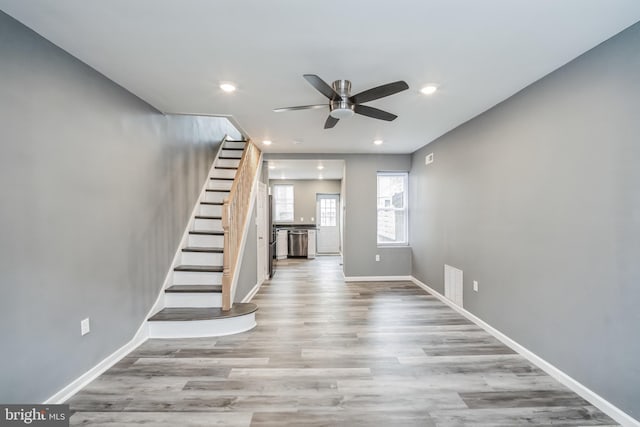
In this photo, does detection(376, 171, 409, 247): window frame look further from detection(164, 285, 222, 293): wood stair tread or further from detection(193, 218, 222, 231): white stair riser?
detection(164, 285, 222, 293): wood stair tread

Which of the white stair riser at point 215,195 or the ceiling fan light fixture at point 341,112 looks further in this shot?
the white stair riser at point 215,195

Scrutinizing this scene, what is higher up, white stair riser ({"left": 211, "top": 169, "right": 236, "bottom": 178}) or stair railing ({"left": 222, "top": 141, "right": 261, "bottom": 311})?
white stair riser ({"left": 211, "top": 169, "right": 236, "bottom": 178})

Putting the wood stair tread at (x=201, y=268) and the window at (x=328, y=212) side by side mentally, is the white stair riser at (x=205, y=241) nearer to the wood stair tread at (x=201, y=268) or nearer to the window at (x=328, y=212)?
the wood stair tread at (x=201, y=268)

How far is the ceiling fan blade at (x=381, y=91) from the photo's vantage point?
2.04 metres

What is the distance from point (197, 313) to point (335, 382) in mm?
1782

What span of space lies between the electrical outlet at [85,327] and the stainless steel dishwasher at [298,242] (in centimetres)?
629

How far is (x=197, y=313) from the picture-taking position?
313 cm

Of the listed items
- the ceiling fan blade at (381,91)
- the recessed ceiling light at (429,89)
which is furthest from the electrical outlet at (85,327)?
the recessed ceiling light at (429,89)

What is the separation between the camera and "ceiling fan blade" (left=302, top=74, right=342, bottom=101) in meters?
1.93

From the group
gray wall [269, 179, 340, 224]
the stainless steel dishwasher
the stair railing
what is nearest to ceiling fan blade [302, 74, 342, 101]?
the stair railing

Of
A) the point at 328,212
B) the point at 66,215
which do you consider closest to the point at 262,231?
the point at 66,215

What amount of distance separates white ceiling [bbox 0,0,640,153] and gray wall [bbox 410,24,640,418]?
11.5 inches

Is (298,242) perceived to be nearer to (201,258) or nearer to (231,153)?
(231,153)

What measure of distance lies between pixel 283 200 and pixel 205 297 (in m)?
5.97
